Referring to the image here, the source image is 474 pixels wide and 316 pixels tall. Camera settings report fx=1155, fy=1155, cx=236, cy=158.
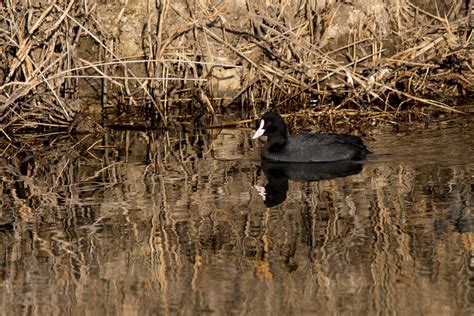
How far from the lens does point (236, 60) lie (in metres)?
12.0

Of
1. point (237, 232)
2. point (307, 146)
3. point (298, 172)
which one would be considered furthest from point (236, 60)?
point (237, 232)

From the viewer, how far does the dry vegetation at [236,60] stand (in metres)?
11.0

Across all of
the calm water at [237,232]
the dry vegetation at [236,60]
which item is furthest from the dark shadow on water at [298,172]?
the dry vegetation at [236,60]

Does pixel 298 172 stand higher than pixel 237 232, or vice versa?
pixel 298 172

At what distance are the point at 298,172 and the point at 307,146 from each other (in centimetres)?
40

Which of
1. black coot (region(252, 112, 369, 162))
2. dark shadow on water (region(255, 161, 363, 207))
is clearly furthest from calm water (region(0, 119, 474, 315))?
black coot (region(252, 112, 369, 162))

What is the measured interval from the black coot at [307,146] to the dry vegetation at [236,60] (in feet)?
4.09

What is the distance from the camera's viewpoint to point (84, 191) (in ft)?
27.5

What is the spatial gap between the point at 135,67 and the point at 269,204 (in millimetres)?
4975

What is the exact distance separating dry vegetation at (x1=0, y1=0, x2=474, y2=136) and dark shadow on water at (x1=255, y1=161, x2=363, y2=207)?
165 centimetres

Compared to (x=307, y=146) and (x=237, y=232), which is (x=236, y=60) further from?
(x=237, y=232)

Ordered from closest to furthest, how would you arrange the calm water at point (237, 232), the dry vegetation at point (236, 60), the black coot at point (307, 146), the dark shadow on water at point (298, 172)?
the calm water at point (237, 232) → the dark shadow on water at point (298, 172) → the black coot at point (307, 146) → the dry vegetation at point (236, 60)

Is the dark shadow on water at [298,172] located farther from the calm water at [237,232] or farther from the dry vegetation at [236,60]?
the dry vegetation at [236,60]

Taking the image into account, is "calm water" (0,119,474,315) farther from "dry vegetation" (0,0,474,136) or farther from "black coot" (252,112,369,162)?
"dry vegetation" (0,0,474,136)
